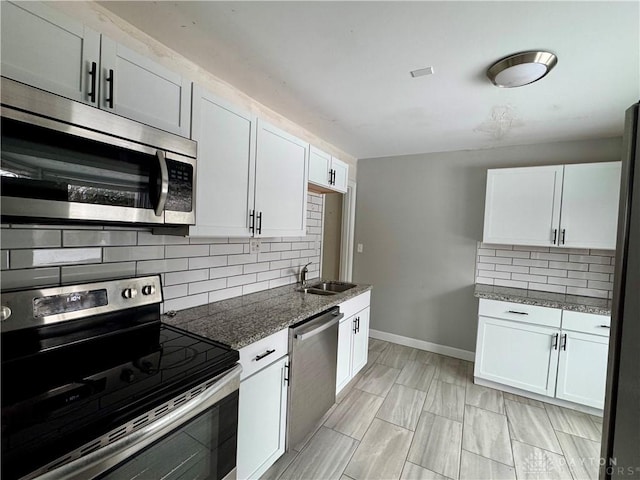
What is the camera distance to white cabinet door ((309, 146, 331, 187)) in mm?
2369

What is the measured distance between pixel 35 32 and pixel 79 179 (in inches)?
19.1

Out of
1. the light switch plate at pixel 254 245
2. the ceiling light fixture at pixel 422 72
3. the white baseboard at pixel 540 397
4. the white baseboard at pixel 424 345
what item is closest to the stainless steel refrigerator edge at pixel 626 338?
the ceiling light fixture at pixel 422 72

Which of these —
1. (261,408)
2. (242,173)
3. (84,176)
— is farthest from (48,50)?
(261,408)

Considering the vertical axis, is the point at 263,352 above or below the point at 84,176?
below

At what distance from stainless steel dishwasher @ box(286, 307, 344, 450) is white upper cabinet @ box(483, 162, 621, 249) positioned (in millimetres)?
2015

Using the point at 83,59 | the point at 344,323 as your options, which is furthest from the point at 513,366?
the point at 83,59

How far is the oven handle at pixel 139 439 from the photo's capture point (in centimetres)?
73

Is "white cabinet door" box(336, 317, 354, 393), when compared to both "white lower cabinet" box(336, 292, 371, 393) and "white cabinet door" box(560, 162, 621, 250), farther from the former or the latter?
"white cabinet door" box(560, 162, 621, 250)

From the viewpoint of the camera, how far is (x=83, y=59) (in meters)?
1.06

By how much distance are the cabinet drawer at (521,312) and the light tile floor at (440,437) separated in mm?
728

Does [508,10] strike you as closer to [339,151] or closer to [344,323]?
[344,323]

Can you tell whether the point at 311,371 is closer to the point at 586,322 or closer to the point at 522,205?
the point at 586,322

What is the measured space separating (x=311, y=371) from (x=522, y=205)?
2532 millimetres

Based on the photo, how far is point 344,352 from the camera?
2.41 meters
